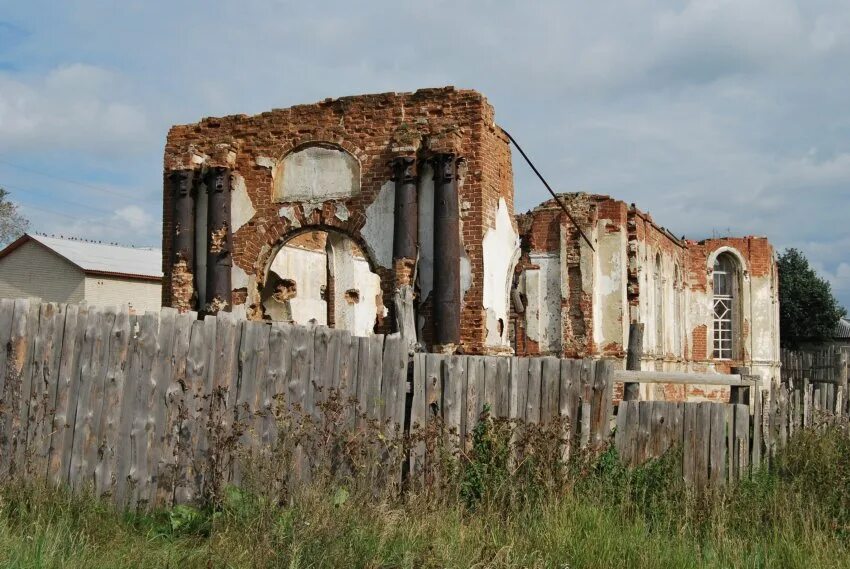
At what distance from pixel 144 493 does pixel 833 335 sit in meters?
38.4

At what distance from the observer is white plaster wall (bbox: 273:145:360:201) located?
11.8 m

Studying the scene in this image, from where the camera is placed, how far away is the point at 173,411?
6430 mm

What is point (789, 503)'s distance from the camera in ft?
20.1

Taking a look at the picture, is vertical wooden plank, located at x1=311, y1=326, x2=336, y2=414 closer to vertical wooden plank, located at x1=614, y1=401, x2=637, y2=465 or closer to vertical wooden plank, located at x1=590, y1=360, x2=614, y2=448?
vertical wooden plank, located at x1=590, y1=360, x2=614, y2=448

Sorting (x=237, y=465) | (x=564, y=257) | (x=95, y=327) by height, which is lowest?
(x=237, y=465)

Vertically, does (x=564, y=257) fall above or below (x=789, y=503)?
above

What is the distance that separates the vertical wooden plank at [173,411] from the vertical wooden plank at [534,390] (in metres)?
2.78

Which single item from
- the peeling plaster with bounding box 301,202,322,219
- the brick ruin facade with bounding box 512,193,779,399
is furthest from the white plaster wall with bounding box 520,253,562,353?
the peeling plaster with bounding box 301,202,322,219

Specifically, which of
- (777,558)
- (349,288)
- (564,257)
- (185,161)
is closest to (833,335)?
(564,257)

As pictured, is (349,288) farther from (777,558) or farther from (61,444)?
(777,558)

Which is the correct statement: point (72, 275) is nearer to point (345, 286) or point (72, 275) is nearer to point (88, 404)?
point (345, 286)

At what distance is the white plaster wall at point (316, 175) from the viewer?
38.7ft

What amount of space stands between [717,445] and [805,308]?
33194 mm

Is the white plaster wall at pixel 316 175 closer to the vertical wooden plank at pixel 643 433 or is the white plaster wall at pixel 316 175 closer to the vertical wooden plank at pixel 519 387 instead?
the vertical wooden plank at pixel 519 387
